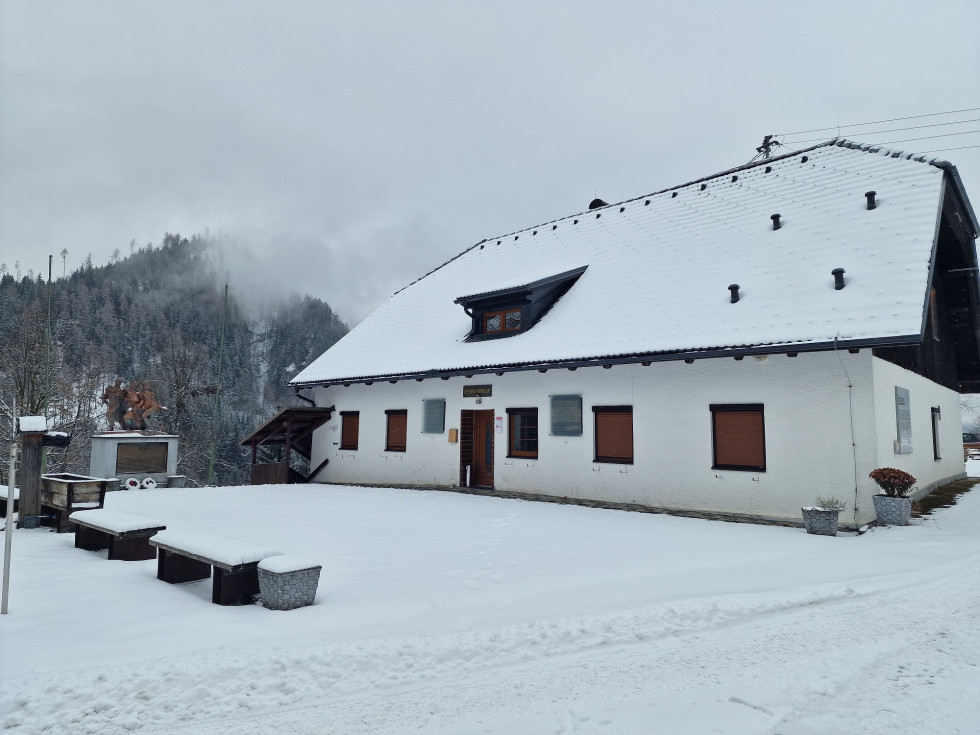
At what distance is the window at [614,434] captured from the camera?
12.8m

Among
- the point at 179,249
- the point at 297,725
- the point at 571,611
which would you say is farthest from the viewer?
the point at 179,249

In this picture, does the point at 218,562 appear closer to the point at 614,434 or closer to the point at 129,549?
the point at 129,549

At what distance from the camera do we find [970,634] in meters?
4.89

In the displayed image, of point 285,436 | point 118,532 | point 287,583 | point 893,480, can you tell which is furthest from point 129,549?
point 285,436

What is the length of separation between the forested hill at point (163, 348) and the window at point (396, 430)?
8.58 meters

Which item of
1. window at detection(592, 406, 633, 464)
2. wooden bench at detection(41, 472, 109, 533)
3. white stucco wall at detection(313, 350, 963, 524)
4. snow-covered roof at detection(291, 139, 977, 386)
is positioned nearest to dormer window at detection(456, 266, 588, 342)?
snow-covered roof at detection(291, 139, 977, 386)

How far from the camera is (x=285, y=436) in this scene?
66.0 ft

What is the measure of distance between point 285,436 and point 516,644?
1720 cm

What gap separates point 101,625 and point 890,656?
6220 mm

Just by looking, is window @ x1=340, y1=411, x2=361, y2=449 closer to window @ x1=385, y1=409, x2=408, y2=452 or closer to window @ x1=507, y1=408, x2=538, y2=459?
window @ x1=385, y1=409, x2=408, y2=452

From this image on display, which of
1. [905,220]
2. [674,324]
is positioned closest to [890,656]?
[674,324]

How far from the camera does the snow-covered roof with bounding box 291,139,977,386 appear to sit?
10422 mm

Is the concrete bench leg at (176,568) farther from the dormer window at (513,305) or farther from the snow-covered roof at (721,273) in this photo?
the dormer window at (513,305)

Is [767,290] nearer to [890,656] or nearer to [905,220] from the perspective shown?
[905,220]
